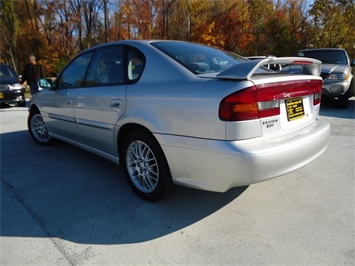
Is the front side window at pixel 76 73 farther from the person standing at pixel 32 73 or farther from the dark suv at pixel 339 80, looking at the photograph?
the dark suv at pixel 339 80

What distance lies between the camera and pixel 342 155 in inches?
150

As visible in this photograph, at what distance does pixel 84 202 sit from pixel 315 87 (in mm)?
2492

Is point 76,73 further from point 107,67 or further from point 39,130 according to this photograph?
point 39,130

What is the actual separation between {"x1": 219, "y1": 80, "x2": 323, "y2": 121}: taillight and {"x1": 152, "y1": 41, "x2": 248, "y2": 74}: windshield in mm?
528

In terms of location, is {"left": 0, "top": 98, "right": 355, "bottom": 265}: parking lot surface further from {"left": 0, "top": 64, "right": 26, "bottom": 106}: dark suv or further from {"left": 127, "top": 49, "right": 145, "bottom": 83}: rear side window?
{"left": 0, "top": 64, "right": 26, "bottom": 106}: dark suv

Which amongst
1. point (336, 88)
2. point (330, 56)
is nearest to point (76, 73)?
point (336, 88)

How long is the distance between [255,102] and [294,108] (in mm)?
547

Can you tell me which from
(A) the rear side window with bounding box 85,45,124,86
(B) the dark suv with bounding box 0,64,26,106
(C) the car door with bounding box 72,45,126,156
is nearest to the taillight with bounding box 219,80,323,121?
(C) the car door with bounding box 72,45,126,156

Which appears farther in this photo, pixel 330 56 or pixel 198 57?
pixel 330 56

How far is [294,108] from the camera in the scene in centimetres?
A: 237

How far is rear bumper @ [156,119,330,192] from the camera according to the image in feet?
6.54

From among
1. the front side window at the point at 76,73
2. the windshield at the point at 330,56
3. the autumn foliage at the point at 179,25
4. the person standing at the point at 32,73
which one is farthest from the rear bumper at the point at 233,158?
the autumn foliage at the point at 179,25

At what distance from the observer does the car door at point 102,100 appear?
287 cm

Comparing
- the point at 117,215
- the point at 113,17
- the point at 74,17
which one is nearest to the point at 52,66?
the point at 74,17
